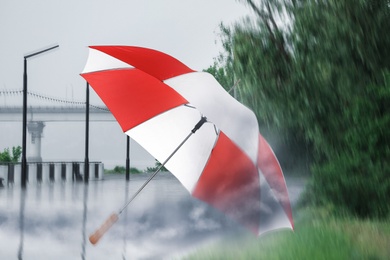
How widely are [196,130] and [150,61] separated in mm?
970

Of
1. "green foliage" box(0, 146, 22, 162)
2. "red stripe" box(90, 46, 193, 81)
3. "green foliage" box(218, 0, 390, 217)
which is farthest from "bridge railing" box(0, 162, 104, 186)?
"red stripe" box(90, 46, 193, 81)

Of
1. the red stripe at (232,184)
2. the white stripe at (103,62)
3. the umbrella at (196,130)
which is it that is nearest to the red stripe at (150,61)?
the umbrella at (196,130)

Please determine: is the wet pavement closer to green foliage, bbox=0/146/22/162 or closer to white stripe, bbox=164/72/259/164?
white stripe, bbox=164/72/259/164

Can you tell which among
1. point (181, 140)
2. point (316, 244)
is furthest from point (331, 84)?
point (181, 140)

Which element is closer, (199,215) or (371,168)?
(371,168)

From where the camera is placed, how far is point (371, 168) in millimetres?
12570

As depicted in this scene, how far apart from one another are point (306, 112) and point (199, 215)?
5292 millimetres

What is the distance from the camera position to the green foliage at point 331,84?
12.6m

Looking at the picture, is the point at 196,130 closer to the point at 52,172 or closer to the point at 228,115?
the point at 228,115

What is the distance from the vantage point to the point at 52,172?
132 ft

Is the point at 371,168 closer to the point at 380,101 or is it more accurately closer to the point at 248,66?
the point at 380,101

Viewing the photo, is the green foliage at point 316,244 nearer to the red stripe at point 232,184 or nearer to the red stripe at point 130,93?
the red stripe at point 232,184

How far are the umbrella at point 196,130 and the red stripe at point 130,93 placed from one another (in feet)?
0.03

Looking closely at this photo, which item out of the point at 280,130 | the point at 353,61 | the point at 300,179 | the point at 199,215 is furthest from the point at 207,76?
the point at 300,179
